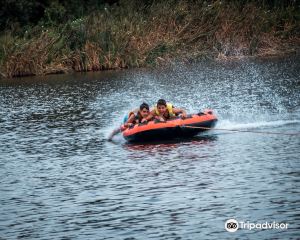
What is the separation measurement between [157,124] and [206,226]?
767 centimetres

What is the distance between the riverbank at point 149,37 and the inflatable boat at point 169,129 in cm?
2201

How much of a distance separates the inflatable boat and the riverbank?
2201cm

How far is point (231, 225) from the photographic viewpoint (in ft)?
39.0

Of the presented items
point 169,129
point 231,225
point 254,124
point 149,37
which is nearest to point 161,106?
point 169,129

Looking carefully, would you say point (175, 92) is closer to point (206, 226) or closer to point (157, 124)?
point (157, 124)

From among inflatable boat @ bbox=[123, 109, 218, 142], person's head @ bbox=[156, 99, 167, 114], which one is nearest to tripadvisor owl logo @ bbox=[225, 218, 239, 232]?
inflatable boat @ bbox=[123, 109, 218, 142]

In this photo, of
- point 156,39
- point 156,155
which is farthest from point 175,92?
point 156,155

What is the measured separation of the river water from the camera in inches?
489

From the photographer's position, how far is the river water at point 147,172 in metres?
12.4

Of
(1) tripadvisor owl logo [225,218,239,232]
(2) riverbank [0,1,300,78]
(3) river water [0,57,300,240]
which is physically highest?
(2) riverbank [0,1,300,78]

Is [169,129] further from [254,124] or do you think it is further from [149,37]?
[149,37]

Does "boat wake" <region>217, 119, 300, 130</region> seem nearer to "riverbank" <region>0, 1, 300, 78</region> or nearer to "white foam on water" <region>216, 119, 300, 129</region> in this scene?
"white foam on water" <region>216, 119, 300, 129</region>

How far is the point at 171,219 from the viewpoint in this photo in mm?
12539

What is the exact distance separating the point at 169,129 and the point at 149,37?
2414 cm
